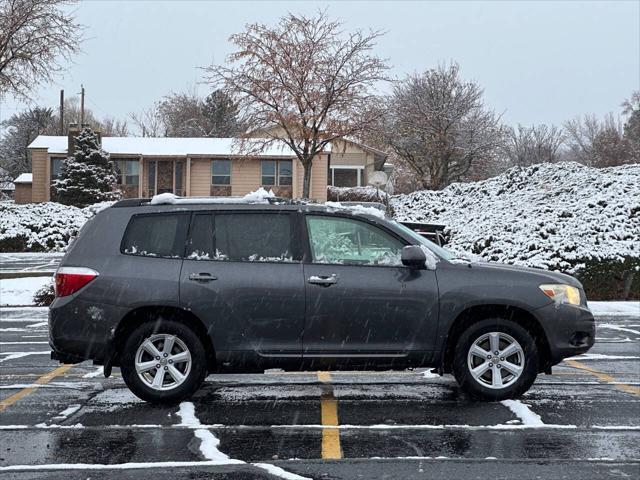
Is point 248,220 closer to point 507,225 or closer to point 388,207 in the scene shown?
point 507,225

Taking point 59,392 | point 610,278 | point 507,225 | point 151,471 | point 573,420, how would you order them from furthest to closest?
1. point 507,225
2. point 610,278
3. point 59,392
4. point 573,420
5. point 151,471

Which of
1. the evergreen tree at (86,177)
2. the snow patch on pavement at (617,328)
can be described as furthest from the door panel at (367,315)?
the evergreen tree at (86,177)

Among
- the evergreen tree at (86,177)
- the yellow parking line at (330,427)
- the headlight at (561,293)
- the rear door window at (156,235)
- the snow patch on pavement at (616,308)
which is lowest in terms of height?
the yellow parking line at (330,427)

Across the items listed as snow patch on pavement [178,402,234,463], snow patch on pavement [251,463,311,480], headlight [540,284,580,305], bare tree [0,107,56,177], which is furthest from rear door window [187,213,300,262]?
bare tree [0,107,56,177]

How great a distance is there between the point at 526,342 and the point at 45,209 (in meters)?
28.6

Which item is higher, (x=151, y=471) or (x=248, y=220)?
(x=248, y=220)

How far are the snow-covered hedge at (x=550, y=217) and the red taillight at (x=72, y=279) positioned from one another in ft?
44.3

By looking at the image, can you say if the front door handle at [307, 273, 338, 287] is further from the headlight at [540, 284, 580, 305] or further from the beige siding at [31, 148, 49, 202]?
the beige siding at [31, 148, 49, 202]

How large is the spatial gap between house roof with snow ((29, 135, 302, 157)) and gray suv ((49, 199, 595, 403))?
34232 millimetres

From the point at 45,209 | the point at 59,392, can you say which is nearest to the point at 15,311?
the point at 59,392

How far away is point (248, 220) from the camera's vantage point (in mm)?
6398

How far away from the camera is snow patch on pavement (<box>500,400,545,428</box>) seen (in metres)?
5.66

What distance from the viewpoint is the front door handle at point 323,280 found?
6098 mm

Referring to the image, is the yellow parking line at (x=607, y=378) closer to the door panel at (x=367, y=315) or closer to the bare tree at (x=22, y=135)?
the door panel at (x=367, y=315)
